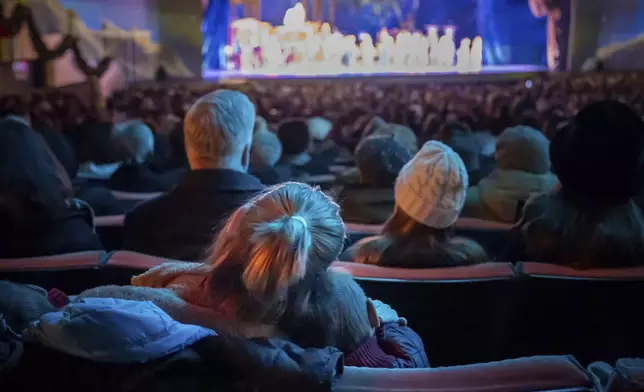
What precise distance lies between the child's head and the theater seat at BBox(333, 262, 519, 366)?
0.53 metres

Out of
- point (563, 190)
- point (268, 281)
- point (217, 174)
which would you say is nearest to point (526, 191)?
point (563, 190)

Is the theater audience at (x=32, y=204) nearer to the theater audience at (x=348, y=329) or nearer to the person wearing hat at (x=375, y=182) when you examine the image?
the person wearing hat at (x=375, y=182)

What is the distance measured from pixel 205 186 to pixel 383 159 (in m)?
0.78

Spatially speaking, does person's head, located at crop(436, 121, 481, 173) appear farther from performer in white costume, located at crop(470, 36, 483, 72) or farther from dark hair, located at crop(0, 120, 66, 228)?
performer in white costume, located at crop(470, 36, 483, 72)

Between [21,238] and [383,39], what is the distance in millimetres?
8888

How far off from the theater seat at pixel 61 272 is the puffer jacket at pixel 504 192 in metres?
1.53

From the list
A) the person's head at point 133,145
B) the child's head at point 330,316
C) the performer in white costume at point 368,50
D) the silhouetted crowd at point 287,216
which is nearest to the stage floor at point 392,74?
the performer in white costume at point 368,50

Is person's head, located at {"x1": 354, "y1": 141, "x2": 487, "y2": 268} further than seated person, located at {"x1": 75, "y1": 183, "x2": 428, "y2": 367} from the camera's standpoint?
Yes

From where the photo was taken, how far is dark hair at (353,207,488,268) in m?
1.95

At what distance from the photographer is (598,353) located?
6.38 feet

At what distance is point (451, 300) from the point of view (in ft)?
5.98

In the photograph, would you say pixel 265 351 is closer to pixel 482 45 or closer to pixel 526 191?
pixel 526 191

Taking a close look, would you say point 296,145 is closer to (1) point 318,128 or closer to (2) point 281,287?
(1) point 318,128

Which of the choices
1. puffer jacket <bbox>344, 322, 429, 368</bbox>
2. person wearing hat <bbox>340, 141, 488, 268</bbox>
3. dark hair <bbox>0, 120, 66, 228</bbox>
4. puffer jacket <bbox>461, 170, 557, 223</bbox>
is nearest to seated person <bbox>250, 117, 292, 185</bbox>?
puffer jacket <bbox>461, 170, 557, 223</bbox>
